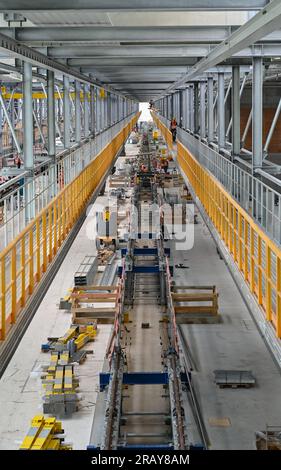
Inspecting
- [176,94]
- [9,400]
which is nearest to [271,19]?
[9,400]

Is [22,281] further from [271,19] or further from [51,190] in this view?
[51,190]

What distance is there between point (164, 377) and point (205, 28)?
531cm

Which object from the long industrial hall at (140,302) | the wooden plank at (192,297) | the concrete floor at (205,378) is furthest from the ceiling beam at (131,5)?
the wooden plank at (192,297)

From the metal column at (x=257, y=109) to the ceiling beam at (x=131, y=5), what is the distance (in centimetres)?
569

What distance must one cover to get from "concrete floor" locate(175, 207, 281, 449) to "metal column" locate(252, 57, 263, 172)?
2.53 metres

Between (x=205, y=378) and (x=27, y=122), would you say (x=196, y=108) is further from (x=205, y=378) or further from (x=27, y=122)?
(x=205, y=378)

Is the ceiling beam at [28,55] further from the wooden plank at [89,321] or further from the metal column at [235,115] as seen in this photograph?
the wooden plank at [89,321]

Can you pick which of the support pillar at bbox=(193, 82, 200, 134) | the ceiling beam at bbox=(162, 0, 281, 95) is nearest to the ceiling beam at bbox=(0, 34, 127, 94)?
the ceiling beam at bbox=(162, 0, 281, 95)

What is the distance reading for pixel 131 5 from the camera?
24.7 ft

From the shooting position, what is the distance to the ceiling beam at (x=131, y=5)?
24.5 feet

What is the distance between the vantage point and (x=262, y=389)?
9523 millimetres

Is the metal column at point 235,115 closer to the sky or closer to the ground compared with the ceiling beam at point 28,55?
closer to the ground

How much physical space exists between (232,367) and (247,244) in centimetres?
174

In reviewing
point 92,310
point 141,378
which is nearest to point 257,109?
point 92,310
